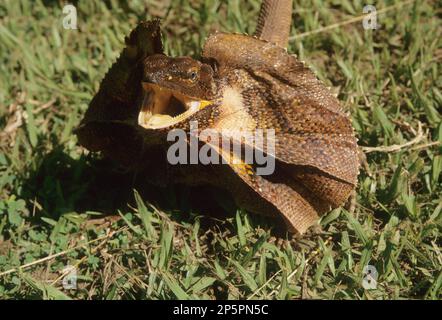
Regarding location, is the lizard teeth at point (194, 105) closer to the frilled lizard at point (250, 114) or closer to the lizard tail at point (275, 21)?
the frilled lizard at point (250, 114)

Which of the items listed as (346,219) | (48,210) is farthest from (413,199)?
(48,210)

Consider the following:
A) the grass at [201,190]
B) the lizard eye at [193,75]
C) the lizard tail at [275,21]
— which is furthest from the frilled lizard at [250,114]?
the lizard tail at [275,21]

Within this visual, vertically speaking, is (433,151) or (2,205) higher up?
(433,151)

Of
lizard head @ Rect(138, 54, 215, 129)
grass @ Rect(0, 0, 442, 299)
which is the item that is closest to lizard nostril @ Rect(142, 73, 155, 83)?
lizard head @ Rect(138, 54, 215, 129)

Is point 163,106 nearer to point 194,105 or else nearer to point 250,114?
point 194,105

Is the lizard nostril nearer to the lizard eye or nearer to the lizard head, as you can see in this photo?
the lizard head

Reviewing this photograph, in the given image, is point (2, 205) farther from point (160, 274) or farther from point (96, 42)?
point (96, 42)

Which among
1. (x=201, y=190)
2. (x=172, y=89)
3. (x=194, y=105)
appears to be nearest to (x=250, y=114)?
(x=194, y=105)
